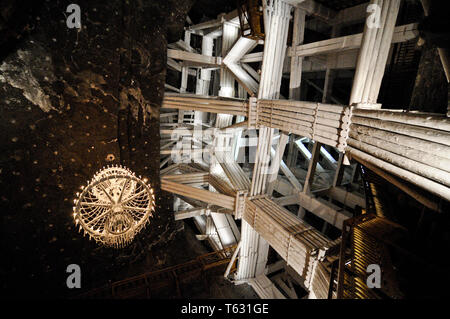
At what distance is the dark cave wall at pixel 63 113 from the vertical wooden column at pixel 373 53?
594 centimetres

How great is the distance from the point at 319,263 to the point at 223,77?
8447 millimetres

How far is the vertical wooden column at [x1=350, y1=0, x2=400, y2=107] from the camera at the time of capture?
10.4ft

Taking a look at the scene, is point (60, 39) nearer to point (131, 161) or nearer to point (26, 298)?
point (131, 161)

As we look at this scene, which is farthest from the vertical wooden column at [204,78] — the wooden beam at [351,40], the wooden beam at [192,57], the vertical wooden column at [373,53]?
the vertical wooden column at [373,53]

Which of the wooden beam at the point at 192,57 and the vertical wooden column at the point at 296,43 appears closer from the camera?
the vertical wooden column at the point at 296,43

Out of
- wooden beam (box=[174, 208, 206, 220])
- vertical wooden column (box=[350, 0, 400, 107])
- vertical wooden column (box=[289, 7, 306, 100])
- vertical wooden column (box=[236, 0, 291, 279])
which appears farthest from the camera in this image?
wooden beam (box=[174, 208, 206, 220])

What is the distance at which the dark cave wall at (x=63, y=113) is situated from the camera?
4.88 m

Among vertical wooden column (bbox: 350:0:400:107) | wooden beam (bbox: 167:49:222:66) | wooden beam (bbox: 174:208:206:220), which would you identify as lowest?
wooden beam (bbox: 174:208:206:220)

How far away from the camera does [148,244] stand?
7945 mm

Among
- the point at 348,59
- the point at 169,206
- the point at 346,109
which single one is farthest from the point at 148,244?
the point at 348,59

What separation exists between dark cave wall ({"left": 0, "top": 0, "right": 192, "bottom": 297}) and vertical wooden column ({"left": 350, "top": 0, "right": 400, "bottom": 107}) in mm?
5941

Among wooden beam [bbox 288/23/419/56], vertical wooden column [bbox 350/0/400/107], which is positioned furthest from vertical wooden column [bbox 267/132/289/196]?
vertical wooden column [bbox 350/0/400/107]

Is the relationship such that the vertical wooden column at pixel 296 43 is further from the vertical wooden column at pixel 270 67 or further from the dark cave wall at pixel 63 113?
the dark cave wall at pixel 63 113

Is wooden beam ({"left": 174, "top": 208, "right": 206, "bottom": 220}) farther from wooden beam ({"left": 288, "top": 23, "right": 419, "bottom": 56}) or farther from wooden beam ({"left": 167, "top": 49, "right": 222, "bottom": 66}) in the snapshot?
wooden beam ({"left": 288, "top": 23, "right": 419, "bottom": 56})
